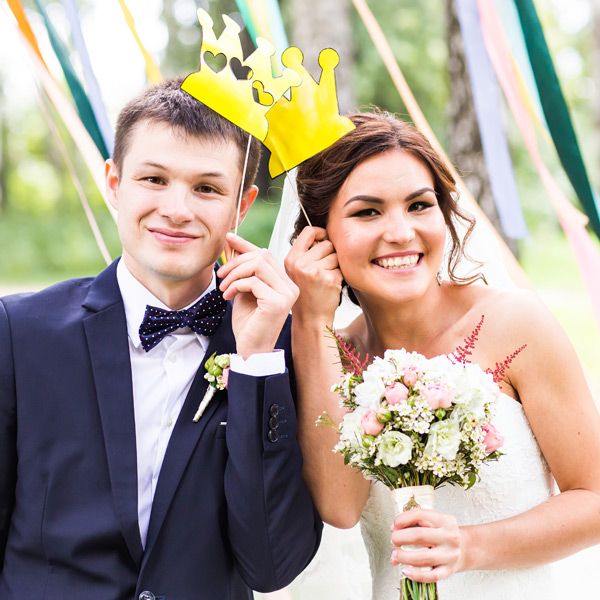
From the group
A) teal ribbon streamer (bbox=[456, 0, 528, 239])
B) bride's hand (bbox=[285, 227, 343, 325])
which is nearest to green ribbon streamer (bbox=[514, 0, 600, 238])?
teal ribbon streamer (bbox=[456, 0, 528, 239])

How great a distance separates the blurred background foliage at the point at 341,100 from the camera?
10.8m

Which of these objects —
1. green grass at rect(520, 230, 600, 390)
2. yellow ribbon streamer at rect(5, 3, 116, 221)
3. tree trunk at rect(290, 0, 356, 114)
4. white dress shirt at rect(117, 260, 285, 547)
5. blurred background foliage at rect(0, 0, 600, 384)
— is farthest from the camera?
green grass at rect(520, 230, 600, 390)

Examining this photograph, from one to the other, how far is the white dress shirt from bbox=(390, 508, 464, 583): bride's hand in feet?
2.16

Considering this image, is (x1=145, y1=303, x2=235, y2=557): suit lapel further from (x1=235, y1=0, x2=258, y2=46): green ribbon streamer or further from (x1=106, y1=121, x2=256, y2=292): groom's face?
(x1=235, y1=0, x2=258, y2=46): green ribbon streamer

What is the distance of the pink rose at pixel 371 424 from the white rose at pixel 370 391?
0.03 m

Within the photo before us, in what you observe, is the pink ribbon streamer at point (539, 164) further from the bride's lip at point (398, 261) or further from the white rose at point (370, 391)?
the white rose at point (370, 391)

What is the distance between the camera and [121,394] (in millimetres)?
2604

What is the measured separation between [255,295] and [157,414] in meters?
0.53

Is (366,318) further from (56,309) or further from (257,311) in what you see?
(56,309)

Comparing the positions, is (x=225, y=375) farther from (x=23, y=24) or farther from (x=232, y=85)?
(x=23, y=24)

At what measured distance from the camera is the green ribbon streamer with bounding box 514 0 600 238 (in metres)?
3.73

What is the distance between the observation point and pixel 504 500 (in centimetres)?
323

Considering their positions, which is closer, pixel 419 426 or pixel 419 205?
pixel 419 426

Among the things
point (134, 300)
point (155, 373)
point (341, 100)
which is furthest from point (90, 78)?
point (341, 100)
